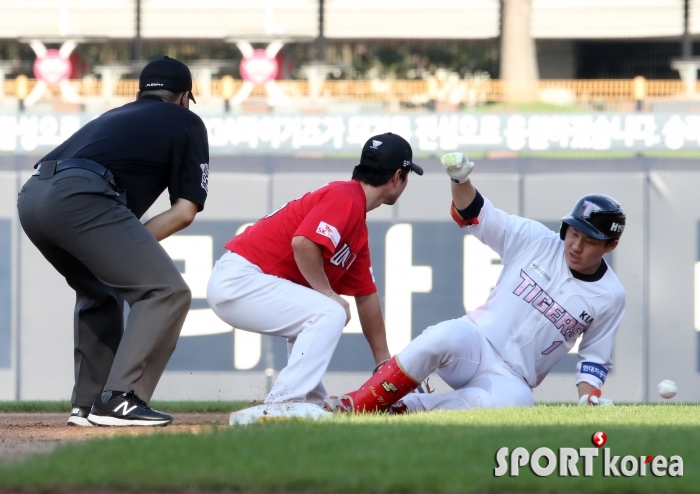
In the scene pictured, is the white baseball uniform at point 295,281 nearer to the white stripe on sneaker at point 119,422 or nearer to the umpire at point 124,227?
the umpire at point 124,227

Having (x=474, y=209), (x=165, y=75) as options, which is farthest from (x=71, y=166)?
(x=474, y=209)

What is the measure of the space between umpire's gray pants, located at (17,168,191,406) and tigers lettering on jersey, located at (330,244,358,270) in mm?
704

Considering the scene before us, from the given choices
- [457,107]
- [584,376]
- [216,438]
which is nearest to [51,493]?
[216,438]

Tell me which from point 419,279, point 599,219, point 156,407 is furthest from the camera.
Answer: point 419,279

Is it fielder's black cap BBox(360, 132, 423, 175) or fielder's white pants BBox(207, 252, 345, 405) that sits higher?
fielder's black cap BBox(360, 132, 423, 175)

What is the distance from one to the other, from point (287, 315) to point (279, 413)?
0.46 m

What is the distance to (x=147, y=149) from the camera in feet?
15.1

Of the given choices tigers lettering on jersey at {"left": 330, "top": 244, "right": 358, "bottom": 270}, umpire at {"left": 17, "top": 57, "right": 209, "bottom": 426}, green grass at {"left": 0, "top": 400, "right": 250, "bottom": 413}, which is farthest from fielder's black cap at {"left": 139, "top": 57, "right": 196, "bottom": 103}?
green grass at {"left": 0, "top": 400, "right": 250, "bottom": 413}

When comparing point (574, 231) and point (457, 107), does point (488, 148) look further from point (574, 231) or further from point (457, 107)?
point (574, 231)

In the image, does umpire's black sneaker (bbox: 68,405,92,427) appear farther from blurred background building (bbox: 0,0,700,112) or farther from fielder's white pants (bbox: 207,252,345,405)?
blurred background building (bbox: 0,0,700,112)

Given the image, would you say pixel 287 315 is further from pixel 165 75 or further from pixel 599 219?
pixel 599 219

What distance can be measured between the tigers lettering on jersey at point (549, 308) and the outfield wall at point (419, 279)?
2873 millimetres

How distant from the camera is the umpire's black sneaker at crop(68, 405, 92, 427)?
4.71 meters

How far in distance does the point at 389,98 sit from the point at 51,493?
14.2 m
